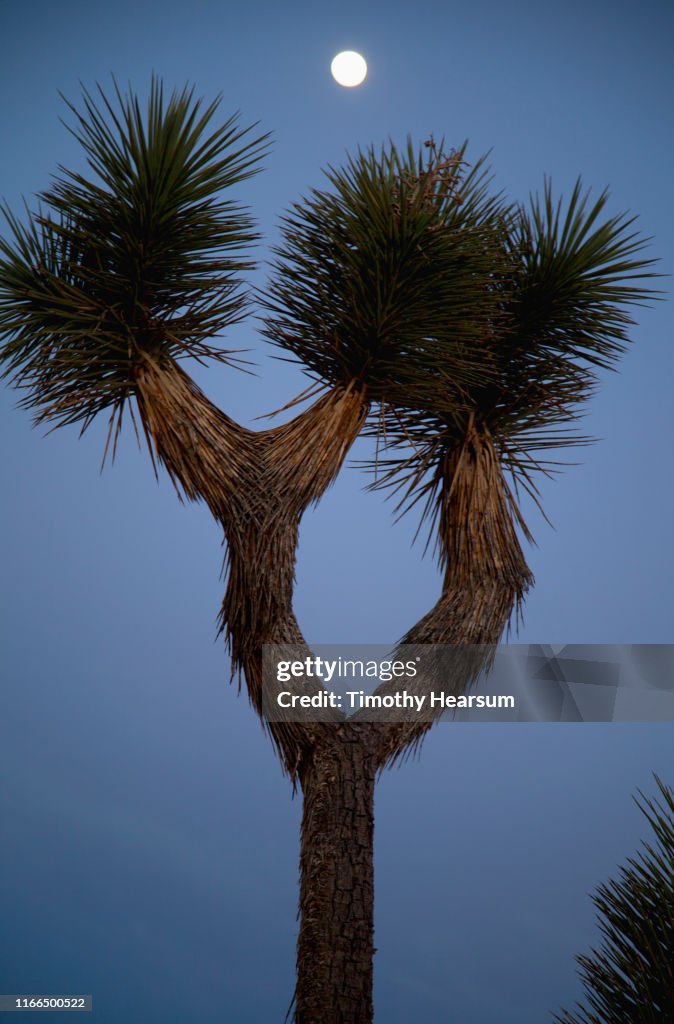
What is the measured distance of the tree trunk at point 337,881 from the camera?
3.98m

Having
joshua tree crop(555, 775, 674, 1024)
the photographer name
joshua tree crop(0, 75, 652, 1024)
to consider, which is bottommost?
joshua tree crop(555, 775, 674, 1024)

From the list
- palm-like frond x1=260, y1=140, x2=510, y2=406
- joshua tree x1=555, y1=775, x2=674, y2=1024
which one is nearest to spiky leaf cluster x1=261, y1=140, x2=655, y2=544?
palm-like frond x1=260, y1=140, x2=510, y2=406

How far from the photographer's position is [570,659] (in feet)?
16.5

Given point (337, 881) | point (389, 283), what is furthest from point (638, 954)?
point (389, 283)

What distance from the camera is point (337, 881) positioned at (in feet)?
13.5

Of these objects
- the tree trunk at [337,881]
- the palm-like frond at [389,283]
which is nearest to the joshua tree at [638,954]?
the tree trunk at [337,881]

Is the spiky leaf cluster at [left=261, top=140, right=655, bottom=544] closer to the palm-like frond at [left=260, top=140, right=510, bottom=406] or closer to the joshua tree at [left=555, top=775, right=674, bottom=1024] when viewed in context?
the palm-like frond at [left=260, top=140, right=510, bottom=406]

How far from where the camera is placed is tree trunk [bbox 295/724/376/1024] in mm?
3980

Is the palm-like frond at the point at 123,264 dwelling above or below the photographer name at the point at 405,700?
above

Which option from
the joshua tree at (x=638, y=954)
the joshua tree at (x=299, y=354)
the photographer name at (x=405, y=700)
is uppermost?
the joshua tree at (x=299, y=354)

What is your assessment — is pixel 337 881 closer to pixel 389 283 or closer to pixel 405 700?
pixel 405 700

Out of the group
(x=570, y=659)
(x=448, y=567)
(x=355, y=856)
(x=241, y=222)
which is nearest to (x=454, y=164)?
(x=241, y=222)

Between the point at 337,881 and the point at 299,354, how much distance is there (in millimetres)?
2476

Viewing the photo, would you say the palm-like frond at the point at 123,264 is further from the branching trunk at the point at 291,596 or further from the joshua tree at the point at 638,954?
the joshua tree at the point at 638,954
